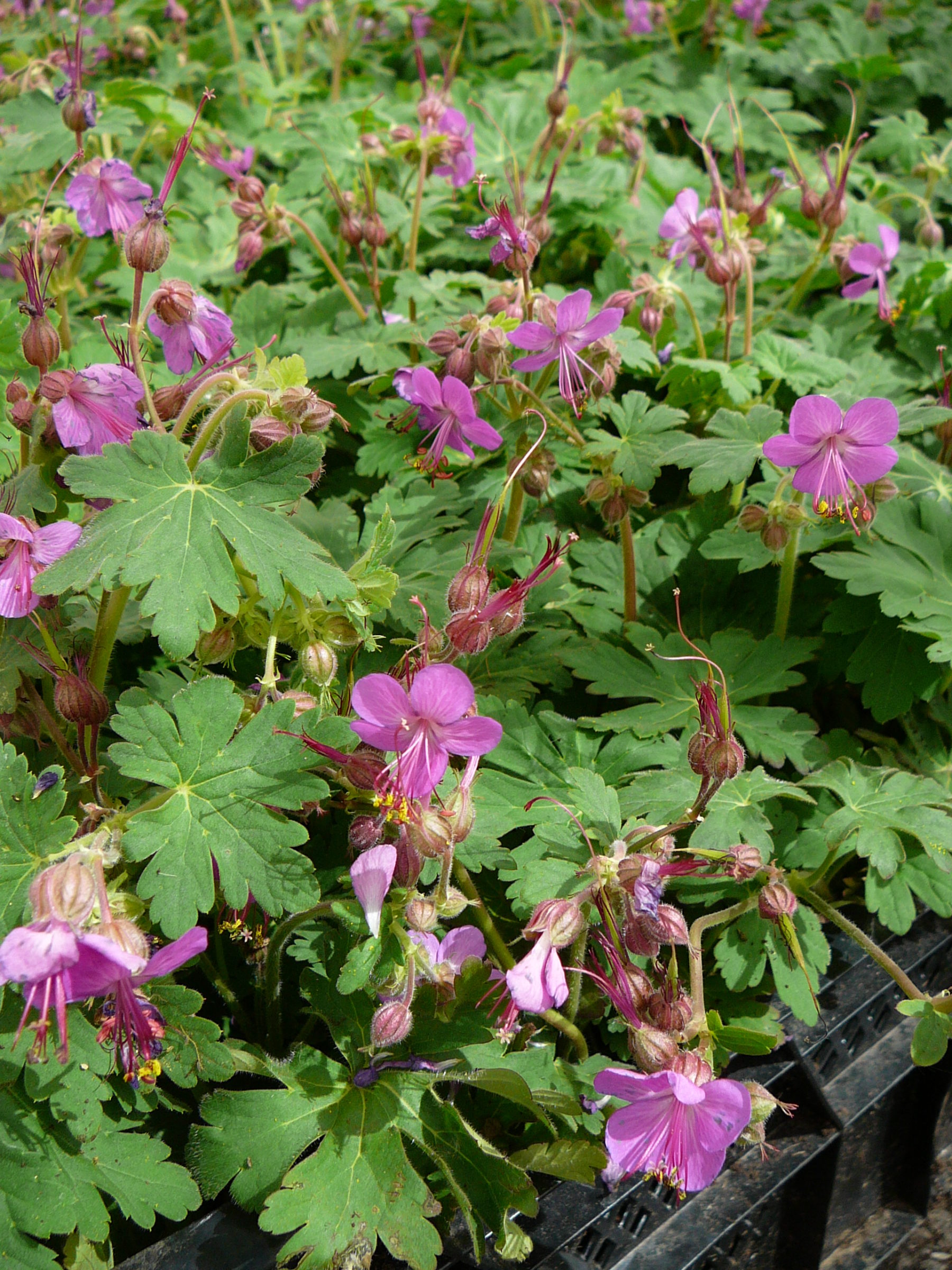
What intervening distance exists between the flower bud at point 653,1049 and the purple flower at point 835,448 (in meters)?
0.77

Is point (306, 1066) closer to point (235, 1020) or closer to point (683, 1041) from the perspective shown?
point (235, 1020)

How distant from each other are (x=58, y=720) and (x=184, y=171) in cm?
213

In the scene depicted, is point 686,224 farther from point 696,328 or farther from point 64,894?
point 64,894

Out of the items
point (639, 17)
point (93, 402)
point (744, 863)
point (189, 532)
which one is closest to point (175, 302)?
point (93, 402)

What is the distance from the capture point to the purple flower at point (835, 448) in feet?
4.33

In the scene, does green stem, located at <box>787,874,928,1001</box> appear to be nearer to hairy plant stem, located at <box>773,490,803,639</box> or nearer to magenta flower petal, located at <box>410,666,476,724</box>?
hairy plant stem, located at <box>773,490,803,639</box>

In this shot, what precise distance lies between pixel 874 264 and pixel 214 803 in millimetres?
1773

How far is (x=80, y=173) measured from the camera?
5.74 ft

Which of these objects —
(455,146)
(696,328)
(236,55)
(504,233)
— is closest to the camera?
(504,233)

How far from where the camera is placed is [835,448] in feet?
4.52

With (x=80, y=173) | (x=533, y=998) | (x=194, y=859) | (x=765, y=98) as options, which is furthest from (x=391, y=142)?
(x=533, y=998)

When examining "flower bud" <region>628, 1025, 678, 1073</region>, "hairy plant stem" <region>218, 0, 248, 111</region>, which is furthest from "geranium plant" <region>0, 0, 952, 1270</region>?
"hairy plant stem" <region>218, 0, 248, 111</region>

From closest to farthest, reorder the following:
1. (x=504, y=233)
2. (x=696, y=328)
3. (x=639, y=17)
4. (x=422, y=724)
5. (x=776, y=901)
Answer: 1. (x=422, y=724)
2. (x=776, y=901)
3. (x=504, y=233)
4. (x=696, y=328)
5. (x=639, y=17)

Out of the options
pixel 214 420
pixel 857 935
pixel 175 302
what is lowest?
pixel 857 935
